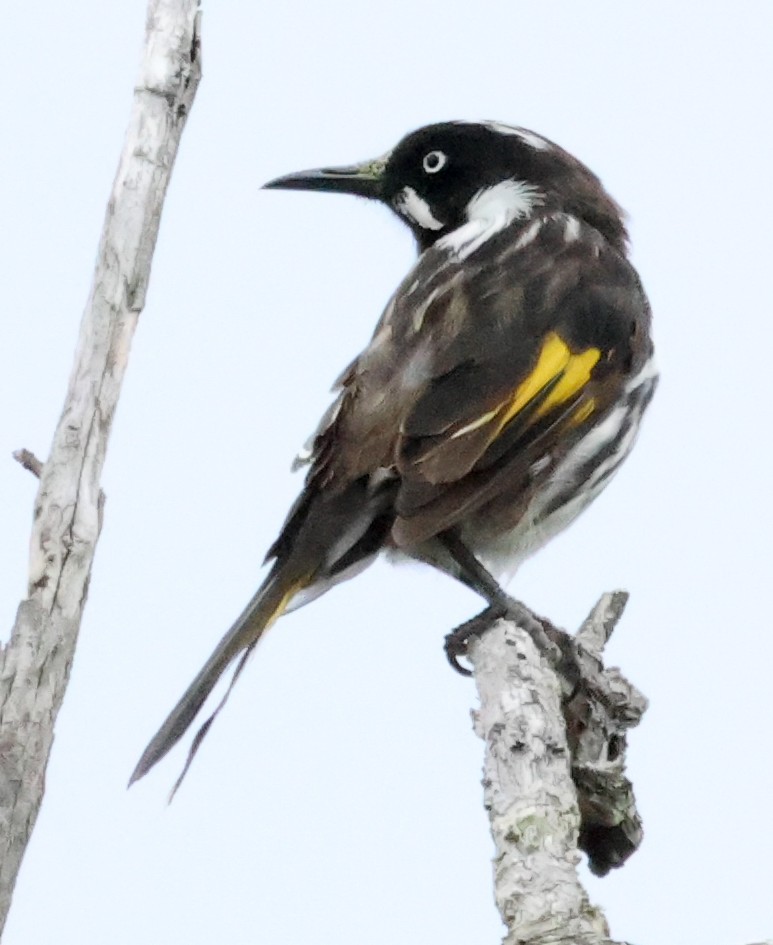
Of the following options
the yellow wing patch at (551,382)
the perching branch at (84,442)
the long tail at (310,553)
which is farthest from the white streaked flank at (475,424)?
the perching branch at (84,442)

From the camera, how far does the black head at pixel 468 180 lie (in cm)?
763

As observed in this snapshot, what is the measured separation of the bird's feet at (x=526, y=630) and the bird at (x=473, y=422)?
0.04 m

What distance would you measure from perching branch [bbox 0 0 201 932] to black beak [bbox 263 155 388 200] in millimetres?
2601

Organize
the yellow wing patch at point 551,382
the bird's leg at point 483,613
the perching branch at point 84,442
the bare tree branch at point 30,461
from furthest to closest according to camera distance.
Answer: the yellow wing patch at point 551,382
the bird's leg at point 483,613
the bare tree branch at point 30,461
the perching branch at point 84,442

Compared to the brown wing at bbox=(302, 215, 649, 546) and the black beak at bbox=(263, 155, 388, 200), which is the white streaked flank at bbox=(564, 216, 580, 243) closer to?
the brown wing at bbox=(302, 215, 649, 546)

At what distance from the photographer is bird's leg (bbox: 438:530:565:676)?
6.03m

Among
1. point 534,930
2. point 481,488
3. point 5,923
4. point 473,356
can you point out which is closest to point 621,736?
point 481,488

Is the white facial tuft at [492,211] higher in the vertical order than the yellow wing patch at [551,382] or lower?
higher

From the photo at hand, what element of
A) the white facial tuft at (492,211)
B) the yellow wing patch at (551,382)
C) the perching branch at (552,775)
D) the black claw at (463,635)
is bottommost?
the perching branch at (552,775)

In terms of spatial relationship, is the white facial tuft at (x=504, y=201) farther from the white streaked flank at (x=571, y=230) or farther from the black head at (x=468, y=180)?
the white streaked flank at (x=571, y=230)

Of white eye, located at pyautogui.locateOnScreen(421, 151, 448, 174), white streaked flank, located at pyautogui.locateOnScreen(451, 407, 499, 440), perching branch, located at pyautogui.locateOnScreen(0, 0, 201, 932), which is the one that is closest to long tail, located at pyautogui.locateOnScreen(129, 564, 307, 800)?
white streaked flank, located at pyautogui.locateOnScreen(451, 407, 499, 440)

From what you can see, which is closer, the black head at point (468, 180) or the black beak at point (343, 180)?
the black head at point (468, 180)

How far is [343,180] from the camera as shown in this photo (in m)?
8.03

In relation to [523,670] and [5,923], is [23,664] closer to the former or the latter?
[5,923]
